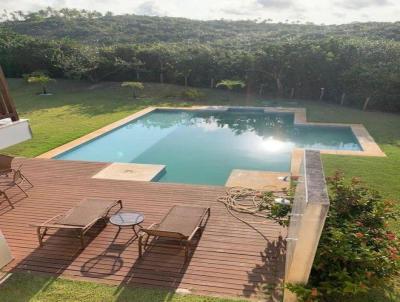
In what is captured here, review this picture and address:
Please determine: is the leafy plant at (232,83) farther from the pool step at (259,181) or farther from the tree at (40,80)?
the pool step at (259,181)

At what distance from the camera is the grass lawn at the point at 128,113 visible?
1023cm

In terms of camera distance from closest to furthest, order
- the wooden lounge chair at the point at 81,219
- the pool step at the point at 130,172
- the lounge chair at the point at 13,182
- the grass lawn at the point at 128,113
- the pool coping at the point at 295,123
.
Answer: the wooden lounge chair at the point at 81,219 → the lounge chair at the point at 13,182 → the pool step at the point at 130,172 → the grass lawn at the point at 128,113 → the pool coping at the point at 295,123

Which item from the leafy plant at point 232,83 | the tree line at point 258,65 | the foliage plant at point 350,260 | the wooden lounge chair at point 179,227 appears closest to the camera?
the foliage plant at point 350,260

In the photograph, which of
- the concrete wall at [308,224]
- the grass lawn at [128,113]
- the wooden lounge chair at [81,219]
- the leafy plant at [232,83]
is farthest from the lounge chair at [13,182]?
the leafy plant at [232,83]

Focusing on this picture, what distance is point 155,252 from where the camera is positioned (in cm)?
609

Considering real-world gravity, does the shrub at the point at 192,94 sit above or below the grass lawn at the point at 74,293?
below

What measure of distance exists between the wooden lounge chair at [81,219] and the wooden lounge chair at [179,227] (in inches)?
42.5

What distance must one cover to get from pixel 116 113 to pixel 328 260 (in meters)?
16.7

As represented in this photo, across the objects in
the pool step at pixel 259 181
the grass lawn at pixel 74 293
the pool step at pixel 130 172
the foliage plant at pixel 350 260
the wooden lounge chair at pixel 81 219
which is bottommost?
the pool step at pixel 130 172

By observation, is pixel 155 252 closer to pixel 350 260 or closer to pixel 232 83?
pixel 350 260

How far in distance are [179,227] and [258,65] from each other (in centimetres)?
1953

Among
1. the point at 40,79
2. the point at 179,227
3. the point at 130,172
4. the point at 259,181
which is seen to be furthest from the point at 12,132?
the point at 40,79

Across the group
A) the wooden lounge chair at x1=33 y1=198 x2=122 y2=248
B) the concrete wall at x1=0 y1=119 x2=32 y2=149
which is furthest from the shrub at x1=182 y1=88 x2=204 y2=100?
the concrete wall at x1=0 y1=119 x2=32 y2=149

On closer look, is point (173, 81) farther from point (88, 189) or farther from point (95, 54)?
point (88, 189)
